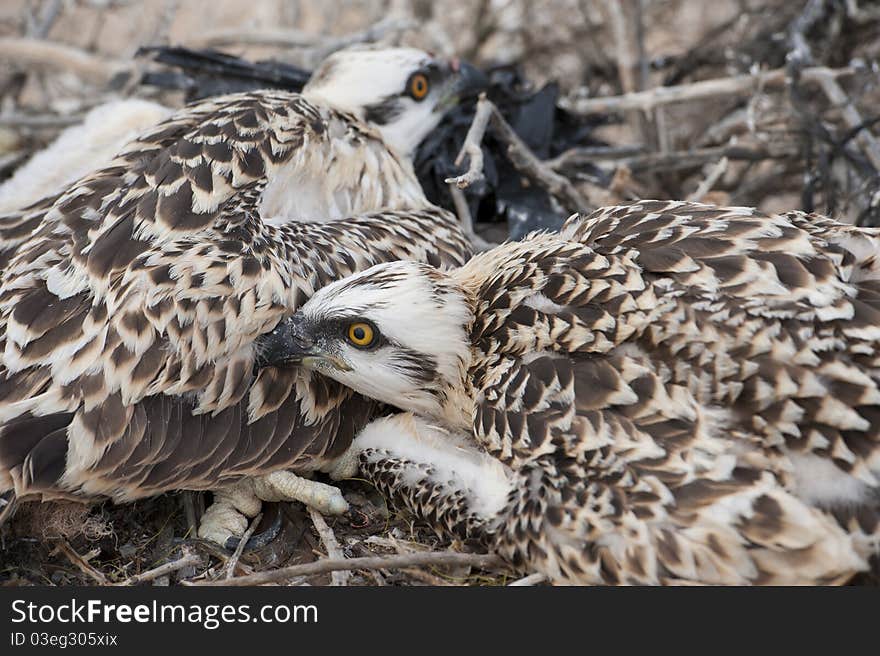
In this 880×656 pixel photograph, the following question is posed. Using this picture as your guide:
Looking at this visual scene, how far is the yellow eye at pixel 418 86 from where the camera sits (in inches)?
152

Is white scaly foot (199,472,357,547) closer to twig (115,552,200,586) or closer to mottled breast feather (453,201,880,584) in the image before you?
twig (115,552,200,586)

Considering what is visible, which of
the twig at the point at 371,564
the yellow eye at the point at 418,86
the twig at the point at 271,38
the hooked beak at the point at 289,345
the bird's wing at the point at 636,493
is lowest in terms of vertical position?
the twig at the point at 371,564

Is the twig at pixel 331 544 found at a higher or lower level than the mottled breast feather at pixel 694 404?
lower

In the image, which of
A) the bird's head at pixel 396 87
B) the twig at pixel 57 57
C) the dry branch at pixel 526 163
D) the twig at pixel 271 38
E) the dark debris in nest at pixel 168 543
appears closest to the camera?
the dark debris in nest at pixel 168 543

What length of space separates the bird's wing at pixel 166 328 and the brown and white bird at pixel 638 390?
14 centimetres

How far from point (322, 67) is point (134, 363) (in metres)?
1.90

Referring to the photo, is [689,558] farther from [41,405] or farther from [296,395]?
[41,405]

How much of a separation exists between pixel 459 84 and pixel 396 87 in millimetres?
286

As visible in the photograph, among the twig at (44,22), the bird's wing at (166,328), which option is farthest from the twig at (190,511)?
the twig at (44,22)

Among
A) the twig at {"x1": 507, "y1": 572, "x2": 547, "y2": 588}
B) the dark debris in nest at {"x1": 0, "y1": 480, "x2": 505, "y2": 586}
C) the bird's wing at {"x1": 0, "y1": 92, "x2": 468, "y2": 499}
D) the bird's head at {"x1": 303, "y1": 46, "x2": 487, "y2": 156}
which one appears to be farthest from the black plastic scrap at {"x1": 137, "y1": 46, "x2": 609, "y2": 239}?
the twig at {"x1": 507, "y1": 572, "x2": 547, "y2": 588}

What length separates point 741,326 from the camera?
7.31 ft

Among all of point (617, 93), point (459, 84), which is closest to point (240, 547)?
point (459, 84)

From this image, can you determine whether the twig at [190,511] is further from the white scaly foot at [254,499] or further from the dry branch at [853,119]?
the dry branch at [853,119]

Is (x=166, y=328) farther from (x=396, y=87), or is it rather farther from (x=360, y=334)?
(x=396, y=87)
